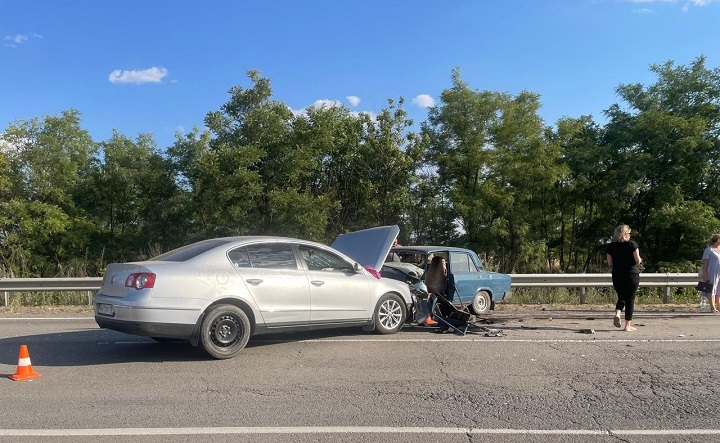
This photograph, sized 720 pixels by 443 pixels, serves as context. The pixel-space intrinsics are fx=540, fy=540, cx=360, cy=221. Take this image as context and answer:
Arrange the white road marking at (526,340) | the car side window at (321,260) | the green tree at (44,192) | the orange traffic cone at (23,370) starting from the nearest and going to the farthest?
the orange traffic cone at (23,370)
the car side window at (321,260)
the white road marking at (526,340)
the green tree at (44,192)

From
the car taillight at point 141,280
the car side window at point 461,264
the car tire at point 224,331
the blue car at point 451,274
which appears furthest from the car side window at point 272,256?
the car side window at point 461,264

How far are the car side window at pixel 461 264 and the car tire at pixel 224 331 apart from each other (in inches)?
201

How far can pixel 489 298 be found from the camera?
11.4 metres

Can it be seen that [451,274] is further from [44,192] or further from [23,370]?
[44,192]

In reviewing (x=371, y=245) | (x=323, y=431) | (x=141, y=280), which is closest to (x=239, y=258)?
(x=141, y=280)

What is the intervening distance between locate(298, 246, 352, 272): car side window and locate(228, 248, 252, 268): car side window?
0.83 m

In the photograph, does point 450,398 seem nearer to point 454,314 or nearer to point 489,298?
point 454,314

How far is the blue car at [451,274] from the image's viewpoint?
9758 millimetres

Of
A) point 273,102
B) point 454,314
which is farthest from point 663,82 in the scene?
point 454,314

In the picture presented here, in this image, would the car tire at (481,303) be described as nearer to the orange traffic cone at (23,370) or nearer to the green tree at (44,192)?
the orange traffic cone at (23,370)

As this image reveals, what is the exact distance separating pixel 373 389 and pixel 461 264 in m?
5.92

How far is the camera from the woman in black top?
8766 millimetres

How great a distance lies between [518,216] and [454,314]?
16.0 metres

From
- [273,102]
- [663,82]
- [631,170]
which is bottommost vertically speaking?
[631,170]
